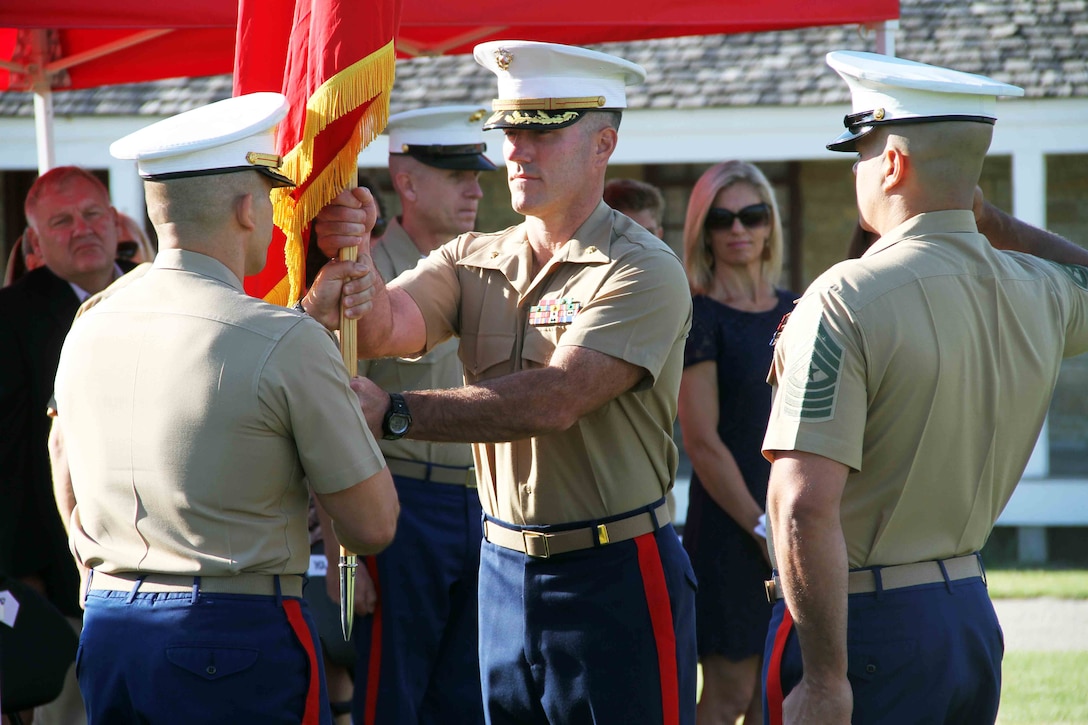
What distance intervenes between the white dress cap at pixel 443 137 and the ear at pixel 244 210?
2242mm

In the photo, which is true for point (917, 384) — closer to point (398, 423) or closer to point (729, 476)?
point (398, 423)

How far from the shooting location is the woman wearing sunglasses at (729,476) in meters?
4.54

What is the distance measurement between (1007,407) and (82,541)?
2052mm

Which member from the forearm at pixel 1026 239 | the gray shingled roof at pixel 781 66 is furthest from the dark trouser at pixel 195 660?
the gray shingled roof at pixel 781 66

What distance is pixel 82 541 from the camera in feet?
9.00

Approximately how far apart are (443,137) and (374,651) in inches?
79.7

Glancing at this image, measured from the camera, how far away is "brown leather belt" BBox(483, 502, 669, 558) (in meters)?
3.13

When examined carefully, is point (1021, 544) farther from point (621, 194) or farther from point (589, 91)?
point (589, 91)

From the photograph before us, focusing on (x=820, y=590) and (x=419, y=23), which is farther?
(x=419, y=23)

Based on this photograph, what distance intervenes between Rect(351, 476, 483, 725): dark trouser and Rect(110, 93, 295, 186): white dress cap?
1.94 m

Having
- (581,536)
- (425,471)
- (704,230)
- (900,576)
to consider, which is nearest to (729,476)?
(704,230)

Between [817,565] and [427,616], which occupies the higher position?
[817,565]

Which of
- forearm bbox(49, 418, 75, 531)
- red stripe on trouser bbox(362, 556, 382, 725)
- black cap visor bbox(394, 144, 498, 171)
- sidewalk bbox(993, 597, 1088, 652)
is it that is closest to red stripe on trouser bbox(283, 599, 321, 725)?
forearm bbox(49, 418, 75, 531)

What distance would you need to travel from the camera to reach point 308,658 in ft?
8.70
